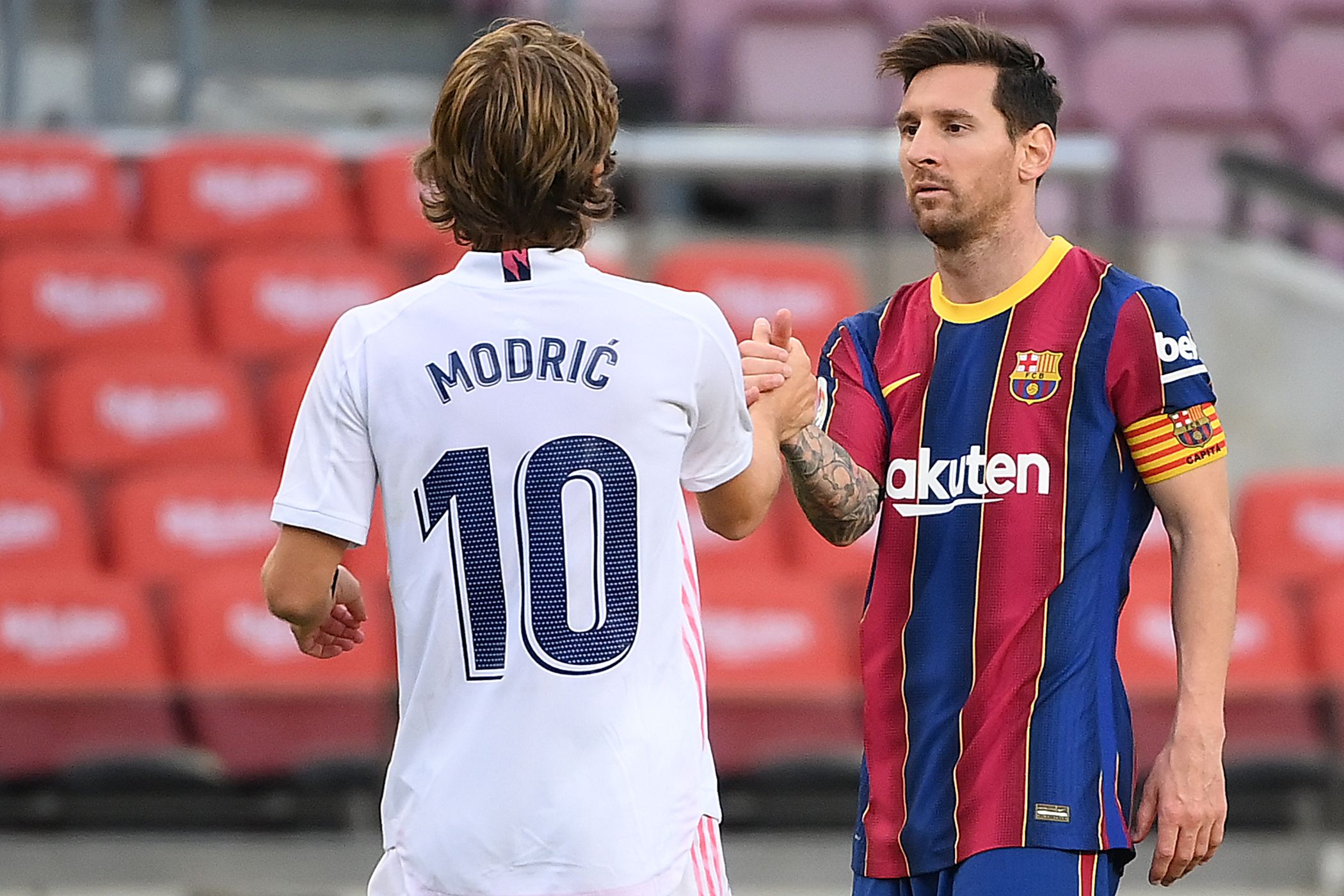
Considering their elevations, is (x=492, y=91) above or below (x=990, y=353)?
above

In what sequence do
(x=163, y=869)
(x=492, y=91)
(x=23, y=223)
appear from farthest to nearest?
(x=23, y=223)
(x=163, y=869)
(x=492, y=91)

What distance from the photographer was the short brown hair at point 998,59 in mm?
2686

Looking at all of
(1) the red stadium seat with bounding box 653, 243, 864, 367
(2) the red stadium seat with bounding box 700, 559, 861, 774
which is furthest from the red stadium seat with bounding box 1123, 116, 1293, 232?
(2) the red stadium seat with bounding box 700, 559, 861, 774

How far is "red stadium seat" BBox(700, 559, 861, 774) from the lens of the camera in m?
4.77

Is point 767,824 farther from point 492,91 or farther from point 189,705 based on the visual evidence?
point 492,91

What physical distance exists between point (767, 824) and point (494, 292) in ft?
9.26

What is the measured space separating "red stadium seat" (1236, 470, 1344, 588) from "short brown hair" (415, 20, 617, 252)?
4.01m

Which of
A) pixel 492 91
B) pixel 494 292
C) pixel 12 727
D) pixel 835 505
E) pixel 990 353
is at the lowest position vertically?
pixel 12 727

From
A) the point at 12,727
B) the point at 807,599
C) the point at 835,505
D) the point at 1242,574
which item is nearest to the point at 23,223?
the point at 12,727

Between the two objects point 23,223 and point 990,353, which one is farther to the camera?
point 23,223

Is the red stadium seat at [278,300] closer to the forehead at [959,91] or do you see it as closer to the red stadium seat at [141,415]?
the red stadium seat at [141,415]

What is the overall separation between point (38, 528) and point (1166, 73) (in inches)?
186

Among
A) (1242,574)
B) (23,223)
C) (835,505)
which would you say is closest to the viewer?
(835,505)

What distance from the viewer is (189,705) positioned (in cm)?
471
